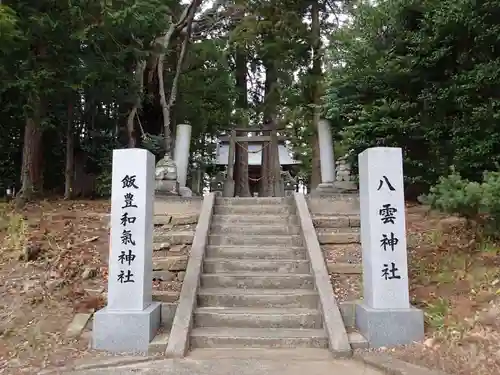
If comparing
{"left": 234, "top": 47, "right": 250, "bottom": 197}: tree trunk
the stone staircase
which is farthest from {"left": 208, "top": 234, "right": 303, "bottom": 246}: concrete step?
{"left": 234, "top": 47, "right": 250, "bottom": 197}: tree trunk

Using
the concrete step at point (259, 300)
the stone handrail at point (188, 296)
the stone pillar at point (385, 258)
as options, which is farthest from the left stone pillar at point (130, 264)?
the stone pillar at point (385, 258)

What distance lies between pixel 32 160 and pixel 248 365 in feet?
25.2

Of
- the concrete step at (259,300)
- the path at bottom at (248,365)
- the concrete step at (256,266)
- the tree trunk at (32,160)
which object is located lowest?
the path at bottom at (248,365)

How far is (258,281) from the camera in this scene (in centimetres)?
568

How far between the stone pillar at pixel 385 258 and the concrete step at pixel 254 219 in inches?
101

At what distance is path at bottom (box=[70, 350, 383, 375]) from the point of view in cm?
395

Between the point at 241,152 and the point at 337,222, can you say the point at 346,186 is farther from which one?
the point at 241,152

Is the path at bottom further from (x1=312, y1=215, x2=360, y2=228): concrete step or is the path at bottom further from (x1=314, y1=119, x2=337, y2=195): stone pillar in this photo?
(x1=314, y1=119, x2=337, y2=195): stone pillar

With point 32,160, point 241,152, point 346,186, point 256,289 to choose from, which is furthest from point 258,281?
point 241,152

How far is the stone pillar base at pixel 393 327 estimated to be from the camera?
175 inches

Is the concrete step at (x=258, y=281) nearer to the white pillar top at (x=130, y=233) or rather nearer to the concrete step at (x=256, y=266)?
the concrete step at (x=256, y=266)

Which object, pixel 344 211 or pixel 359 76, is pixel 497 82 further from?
pixel 344 211

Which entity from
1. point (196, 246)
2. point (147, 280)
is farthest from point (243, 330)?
point (196, 246)

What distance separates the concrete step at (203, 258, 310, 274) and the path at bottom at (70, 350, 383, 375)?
157 cm
